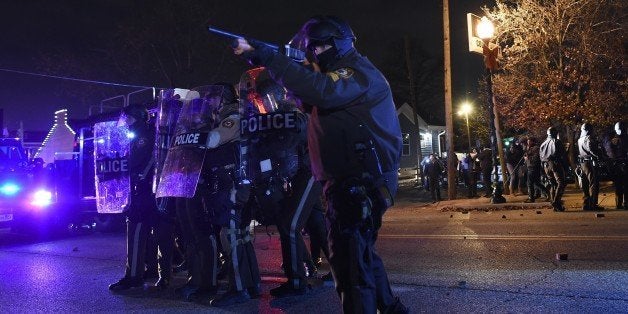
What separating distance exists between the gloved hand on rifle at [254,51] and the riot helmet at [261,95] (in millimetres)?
2316

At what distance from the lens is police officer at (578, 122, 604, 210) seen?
11.4m

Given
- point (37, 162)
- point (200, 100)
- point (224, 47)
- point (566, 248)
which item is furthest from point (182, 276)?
point (224, 47)

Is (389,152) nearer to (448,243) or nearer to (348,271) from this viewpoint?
(348,271)

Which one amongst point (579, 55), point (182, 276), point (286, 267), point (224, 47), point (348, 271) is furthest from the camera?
point (224, 47)

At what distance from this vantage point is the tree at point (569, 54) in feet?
61.9

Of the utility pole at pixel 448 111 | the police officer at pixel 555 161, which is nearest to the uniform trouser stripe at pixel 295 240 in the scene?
the police officer at pixel 555 161

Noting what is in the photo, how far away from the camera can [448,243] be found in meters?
7.89

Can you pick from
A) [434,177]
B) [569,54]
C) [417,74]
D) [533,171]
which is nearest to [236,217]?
[533,171]

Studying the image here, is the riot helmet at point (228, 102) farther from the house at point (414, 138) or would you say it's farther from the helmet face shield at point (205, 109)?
the house at point (414, 138)

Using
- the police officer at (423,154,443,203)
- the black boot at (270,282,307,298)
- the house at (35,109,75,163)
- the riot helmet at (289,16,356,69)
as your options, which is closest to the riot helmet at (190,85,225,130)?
the black boot at (270,282,307,298)

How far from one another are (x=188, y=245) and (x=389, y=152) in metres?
2.94

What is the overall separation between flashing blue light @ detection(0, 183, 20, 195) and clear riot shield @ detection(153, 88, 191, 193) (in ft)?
25.9

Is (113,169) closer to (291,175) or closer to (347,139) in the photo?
(291,175)

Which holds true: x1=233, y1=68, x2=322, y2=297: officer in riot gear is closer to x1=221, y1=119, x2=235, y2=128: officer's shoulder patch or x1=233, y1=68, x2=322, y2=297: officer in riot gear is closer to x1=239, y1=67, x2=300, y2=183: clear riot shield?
x1=239, y1=67, x2=300, y2=183: clear riot shield
